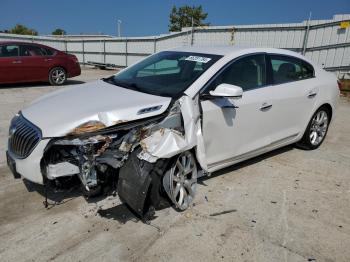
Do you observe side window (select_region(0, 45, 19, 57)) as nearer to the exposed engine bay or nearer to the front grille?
the front grille

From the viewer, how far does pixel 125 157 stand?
10.5ft

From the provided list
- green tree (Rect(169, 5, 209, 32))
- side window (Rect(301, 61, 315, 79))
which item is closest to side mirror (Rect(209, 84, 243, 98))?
side window (Rect(301, 61, 315, 79))

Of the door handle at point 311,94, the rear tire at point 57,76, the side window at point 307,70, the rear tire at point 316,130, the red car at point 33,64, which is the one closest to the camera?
the door handle at point 311,94

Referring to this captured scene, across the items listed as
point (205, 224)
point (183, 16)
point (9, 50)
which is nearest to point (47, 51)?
point (9, 50)

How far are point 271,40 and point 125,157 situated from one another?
41.6 feet

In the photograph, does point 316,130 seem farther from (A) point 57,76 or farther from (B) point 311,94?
(A) point 57,76

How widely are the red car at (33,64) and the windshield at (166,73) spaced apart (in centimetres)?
757

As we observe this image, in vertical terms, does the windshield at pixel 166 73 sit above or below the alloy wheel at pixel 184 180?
above

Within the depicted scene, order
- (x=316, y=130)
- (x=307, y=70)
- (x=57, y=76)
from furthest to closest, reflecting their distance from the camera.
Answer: (x=57, y=76) < (x=316, y=130) < (x=307, y=70)

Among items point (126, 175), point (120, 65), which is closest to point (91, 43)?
point (120, 65)

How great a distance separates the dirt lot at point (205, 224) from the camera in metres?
2.87

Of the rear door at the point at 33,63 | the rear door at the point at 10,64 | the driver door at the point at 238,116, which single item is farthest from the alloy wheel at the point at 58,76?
the driver door at the point at 238,116

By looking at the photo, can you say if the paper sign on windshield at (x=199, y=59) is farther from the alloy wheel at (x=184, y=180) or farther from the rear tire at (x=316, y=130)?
the rear tire at (x=316, y=130)

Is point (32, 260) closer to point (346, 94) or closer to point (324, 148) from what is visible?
point (324, 148)
